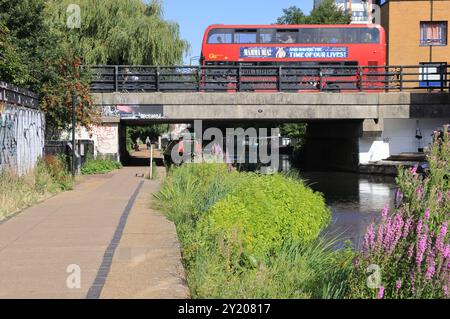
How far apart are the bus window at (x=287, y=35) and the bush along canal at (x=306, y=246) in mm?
21807

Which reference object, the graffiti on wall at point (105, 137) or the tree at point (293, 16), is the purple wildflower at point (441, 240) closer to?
the graffiti on wall at point (105, 137)

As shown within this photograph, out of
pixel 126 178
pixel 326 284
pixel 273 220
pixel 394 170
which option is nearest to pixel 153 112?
pixel 126 178

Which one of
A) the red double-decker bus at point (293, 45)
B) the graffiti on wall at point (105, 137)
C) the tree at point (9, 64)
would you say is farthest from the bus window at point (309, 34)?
the tree at point (9, 64)

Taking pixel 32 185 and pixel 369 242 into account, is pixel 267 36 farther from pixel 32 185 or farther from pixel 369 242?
pixel 369 242

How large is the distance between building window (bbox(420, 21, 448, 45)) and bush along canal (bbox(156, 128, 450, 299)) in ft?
123

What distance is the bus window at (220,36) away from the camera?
3072 centimetres

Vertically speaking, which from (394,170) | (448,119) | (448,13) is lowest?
(394,170)

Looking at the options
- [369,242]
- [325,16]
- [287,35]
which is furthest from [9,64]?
[325,16]

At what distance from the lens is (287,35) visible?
31125mm

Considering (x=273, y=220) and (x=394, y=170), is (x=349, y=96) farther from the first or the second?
(x=273, y=220)

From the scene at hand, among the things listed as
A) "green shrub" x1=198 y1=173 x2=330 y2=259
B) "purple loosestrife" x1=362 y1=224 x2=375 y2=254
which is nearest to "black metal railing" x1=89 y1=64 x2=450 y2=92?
"green shrub" x1=198 y1=173 x2=330 y2=259

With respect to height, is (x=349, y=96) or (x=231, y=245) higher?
(x=349, y=96)
